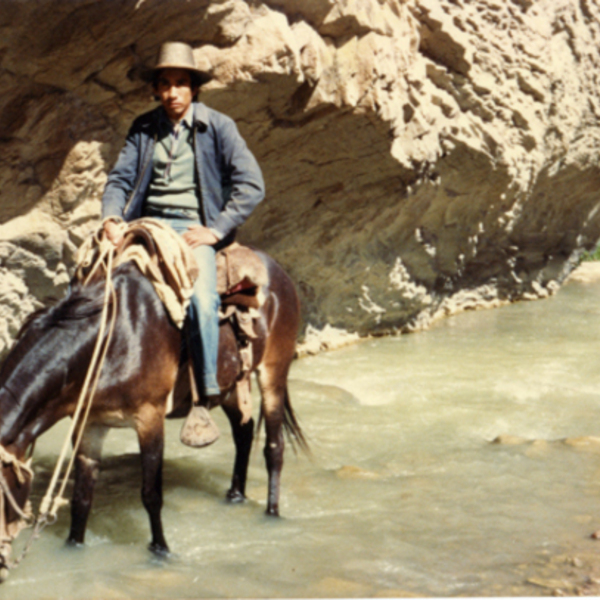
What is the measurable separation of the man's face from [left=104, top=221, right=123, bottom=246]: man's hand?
68cm

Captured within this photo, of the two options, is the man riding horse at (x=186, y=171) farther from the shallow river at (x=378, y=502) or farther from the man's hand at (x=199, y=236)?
the shallow river at (x=378, y=502)

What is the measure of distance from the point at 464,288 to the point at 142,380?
854cm

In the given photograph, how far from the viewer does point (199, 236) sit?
4.21m

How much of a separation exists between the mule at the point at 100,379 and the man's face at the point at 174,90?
2.84 ft

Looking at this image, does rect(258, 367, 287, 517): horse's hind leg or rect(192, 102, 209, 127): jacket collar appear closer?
rect(192, 102, 209, 127): jacket collar

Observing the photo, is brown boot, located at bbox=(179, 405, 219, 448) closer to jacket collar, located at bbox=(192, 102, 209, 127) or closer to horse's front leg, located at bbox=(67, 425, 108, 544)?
horse's front leg, located at bbox=(67, 425, 108, 544)

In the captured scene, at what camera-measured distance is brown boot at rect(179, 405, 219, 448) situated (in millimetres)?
→ 4129

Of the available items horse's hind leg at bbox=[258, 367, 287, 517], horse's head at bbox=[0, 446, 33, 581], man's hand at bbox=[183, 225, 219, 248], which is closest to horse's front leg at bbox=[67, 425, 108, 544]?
horse's head at bbox=[0, 446, 33, 581]

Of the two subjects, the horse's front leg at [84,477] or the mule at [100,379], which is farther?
the horse's front leg at [84,477]

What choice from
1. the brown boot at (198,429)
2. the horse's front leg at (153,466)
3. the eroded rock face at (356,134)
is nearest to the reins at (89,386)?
the horse's front leg at (153,466)

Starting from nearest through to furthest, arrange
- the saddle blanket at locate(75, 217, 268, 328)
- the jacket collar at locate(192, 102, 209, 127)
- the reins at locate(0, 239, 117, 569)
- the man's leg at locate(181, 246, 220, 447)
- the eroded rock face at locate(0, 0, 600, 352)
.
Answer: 1. the reins at locate(0, 239, 117, 569)
2. the saddle blanket at locate(75, 217, 268, 328)
3. the man's leg at locate(181, 246, 220, 447)
4. the jacket collar at locate(192, 102, 209, 127)
5. the eroded rock face at locate(0, 0, 600, 352)

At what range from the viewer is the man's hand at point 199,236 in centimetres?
419

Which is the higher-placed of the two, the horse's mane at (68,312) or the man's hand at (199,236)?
the man's hand at (199,236)

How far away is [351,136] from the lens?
734 cm
